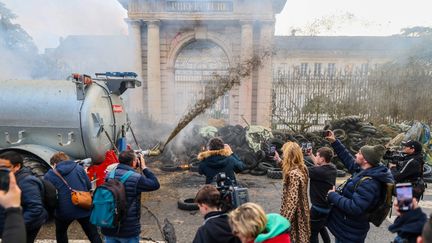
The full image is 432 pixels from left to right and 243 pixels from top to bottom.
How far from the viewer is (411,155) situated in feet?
16.1

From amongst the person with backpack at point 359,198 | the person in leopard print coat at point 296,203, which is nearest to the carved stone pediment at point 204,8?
the person in leopard print coat at point 296,203

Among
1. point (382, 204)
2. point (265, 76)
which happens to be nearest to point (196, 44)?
point (265, 76)

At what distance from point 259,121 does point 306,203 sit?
11.4m

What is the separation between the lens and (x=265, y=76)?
1445cm

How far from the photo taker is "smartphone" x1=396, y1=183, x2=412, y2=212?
2.19m

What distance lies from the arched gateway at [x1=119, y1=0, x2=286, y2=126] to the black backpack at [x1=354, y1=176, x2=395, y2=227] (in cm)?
1143

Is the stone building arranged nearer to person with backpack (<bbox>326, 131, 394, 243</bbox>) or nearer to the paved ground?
the paved ground

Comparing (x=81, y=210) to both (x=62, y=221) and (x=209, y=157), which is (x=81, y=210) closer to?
(x=62, y=221)

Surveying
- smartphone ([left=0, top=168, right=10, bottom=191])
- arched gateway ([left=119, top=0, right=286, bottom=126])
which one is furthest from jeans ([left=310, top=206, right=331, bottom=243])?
arched gateway ([left=119, top=0, right=286, bottom=126])

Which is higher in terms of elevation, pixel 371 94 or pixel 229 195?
pixel 371 94

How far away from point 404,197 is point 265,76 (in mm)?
12563

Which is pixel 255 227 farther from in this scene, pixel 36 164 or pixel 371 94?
pixel 371 94

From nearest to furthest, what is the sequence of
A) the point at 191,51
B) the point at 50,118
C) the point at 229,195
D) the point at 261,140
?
the point at 229,195 < the point at 50,118 < the point at 261,140 < the point at 191,51

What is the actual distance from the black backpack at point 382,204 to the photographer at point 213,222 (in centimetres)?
154
